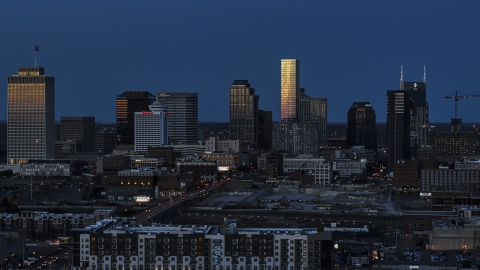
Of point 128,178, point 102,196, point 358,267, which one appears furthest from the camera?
point 128,178

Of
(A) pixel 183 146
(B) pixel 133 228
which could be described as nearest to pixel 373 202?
(B) pixel 133 228

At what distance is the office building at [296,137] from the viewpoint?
395ft

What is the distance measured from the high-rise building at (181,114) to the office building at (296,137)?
9.81m

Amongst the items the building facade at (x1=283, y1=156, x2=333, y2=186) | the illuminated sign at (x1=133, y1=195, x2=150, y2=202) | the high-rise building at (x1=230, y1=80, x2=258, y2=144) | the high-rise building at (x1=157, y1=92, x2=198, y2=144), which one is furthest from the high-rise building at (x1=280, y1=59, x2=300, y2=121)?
the illuminated sign at (x1=133, y1=195, x2=150, y2=202)

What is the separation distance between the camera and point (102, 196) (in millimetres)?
74312

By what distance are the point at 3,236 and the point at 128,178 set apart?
36870 mm

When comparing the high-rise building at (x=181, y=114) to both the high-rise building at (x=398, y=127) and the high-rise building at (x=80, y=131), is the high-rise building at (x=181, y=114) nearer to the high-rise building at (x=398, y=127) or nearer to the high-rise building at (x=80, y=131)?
the high-rise building at (x=80, y=131)

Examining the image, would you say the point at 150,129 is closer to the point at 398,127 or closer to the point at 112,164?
the point at 112,164

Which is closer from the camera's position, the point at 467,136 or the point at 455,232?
the point at 455,232

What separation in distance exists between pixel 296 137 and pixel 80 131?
2582 centimetres

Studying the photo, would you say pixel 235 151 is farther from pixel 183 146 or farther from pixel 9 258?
pixel 9 258

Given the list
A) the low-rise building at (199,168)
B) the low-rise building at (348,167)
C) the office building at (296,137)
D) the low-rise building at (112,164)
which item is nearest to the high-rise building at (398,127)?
the low-rise building at (348,167)

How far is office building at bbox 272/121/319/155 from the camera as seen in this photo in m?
120

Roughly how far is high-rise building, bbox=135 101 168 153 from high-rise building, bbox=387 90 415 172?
2367 cm
